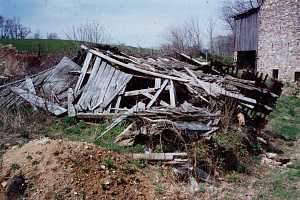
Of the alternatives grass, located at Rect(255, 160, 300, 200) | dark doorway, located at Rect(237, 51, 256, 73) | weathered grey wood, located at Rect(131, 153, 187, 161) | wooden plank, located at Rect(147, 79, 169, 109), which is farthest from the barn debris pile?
dark doorway, located at Rect(237, 51, 256, 73)

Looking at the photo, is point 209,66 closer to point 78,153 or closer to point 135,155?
point 135,155

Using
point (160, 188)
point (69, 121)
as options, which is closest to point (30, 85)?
point (69, 121)

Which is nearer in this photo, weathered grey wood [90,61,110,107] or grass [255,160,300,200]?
grass [255,160,300,200]

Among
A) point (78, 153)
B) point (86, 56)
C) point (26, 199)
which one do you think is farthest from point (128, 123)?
point (86, 56)

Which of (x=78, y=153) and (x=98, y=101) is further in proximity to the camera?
(x=98, y=101)

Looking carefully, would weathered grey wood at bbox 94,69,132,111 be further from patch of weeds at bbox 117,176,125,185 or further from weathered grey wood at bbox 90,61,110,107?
patch of weeds at bbox 117,176,125,185

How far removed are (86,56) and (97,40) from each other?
10.6 m

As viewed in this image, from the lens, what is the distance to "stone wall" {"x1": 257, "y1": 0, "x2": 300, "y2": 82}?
1928 centimetres

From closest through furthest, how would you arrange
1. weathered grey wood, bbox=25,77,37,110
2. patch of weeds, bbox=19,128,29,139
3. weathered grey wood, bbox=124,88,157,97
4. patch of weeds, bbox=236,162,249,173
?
1. patch of weeds, bbox=236,162,249,173
2. patch of weeds, bbox=19,128,29,139
3. weathered grey wood, bbox=124,88,157,97
4. weathered grey wood, bbox=25,77,37,110

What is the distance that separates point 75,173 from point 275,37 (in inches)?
677

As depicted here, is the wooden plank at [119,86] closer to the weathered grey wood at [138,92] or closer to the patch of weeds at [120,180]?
the weathered grey wood at [138,92]

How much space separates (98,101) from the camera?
10773 millimetres

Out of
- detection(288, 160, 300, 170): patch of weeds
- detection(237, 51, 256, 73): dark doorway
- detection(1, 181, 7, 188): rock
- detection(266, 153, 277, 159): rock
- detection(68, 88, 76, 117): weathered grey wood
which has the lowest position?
detection(288, 160, 300, 170): patch of weeds

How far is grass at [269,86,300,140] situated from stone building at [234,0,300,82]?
2851 millimetres
